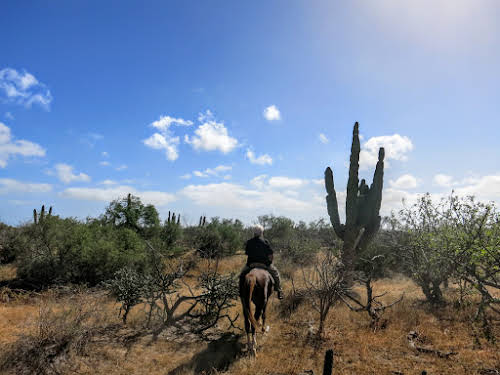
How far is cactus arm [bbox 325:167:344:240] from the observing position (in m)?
13.5

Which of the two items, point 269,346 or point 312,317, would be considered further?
point 312,317

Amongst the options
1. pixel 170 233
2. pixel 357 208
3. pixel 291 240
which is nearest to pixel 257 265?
pixel 357 208

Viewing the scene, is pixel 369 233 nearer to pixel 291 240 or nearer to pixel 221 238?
pixel 291 240

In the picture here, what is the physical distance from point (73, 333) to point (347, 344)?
577 cm

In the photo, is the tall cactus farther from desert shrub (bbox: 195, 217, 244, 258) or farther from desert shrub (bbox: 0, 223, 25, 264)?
desert shrub (bbox: 0, 223, 25, 264)

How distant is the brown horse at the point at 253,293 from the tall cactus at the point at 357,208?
6.47 metres

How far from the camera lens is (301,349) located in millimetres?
6219

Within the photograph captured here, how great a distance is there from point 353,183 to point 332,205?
1512 mm

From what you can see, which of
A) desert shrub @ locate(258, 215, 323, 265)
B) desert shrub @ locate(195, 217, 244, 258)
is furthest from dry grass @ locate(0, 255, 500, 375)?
desert shrub @ locate(195, 217, 244, 258)

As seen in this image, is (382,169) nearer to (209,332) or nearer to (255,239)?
(255,239)

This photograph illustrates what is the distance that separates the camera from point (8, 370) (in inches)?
193

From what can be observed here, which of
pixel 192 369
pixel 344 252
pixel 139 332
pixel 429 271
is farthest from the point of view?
pixel 344 252

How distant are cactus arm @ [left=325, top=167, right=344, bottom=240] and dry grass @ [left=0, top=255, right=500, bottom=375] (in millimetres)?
5464

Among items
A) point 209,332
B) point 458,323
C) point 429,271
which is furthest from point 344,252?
point 209,332
